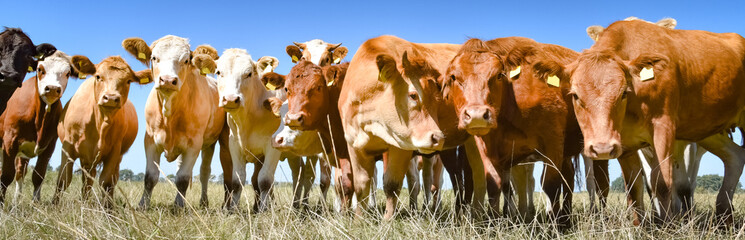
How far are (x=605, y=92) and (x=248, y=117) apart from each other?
4.61 meters

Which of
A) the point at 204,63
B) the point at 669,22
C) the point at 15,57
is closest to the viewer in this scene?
the point at 15,57

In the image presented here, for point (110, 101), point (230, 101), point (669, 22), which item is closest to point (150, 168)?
point (110, 101)

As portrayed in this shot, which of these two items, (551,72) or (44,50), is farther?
(44,50)

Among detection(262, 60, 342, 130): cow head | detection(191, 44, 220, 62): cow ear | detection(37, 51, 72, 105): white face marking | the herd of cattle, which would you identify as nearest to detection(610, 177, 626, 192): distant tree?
the herd of cattle

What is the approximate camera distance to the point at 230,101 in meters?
6.95

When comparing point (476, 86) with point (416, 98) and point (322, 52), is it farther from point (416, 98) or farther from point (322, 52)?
point (322, 52)

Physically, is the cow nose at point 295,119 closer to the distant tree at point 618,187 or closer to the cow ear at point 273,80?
the cow ear at point 273,80

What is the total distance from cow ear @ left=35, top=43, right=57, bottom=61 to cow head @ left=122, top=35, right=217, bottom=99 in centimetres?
98

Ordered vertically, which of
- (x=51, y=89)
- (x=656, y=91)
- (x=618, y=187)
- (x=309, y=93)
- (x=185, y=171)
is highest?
(x=51, y=89)

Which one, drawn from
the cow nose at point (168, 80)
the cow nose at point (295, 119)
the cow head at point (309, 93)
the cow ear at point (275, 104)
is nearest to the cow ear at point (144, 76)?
the cow nose at point (168, 80)

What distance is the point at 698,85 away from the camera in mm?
5195

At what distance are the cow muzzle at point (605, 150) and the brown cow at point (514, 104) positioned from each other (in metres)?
0.39

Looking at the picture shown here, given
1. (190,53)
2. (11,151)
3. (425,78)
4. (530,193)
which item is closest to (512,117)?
(425,78)

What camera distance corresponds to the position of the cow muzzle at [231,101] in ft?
22.8
